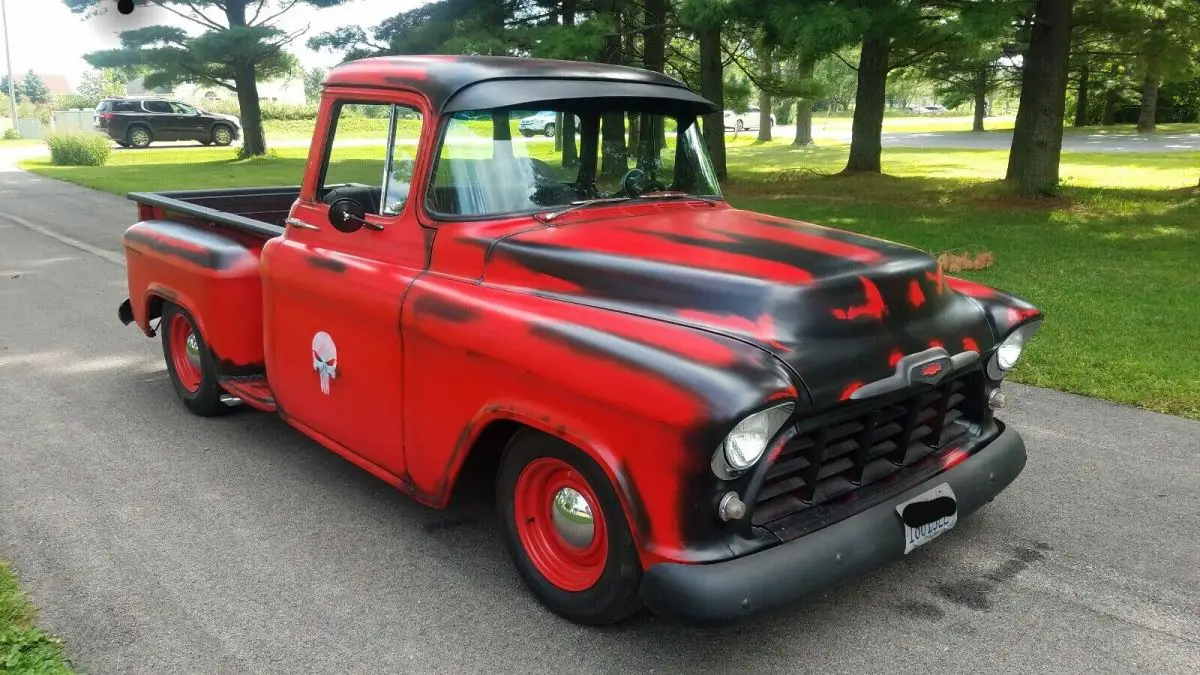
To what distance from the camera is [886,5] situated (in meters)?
11.0

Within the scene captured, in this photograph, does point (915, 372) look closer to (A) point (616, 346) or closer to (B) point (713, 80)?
(A) point (616, 346)

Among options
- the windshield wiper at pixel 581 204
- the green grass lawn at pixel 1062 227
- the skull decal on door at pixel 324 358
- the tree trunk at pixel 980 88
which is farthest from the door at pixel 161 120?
the windshield wiper at pixel 581 204

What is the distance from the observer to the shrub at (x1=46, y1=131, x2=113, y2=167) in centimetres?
2478

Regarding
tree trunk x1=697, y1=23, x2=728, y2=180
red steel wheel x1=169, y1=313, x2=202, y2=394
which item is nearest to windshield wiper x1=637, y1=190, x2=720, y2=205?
red steel wheel x1=169, y1=313, x2=202, y2=394

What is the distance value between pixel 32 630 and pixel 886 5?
35.6 feet

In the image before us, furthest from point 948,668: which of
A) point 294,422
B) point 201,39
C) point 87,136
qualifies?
point 87,136

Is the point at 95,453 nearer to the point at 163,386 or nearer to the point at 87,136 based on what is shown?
the point at 163,386

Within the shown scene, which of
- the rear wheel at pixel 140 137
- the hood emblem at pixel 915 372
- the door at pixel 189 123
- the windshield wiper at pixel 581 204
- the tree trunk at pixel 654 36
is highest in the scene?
the tree trunk at pixel 654 36

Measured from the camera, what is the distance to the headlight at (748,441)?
8.16 ft

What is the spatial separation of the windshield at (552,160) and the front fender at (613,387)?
1.37 feet

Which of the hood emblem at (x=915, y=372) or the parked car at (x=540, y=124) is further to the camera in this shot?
the parked car at (x=540, y=124)

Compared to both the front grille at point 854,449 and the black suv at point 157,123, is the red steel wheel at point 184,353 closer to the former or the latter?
the front grille at point 854,449

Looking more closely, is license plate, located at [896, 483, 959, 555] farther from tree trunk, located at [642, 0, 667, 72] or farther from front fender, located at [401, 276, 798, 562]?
tree trunk, located at [642, 0, 667, 72]

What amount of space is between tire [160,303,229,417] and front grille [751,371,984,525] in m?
3.26
